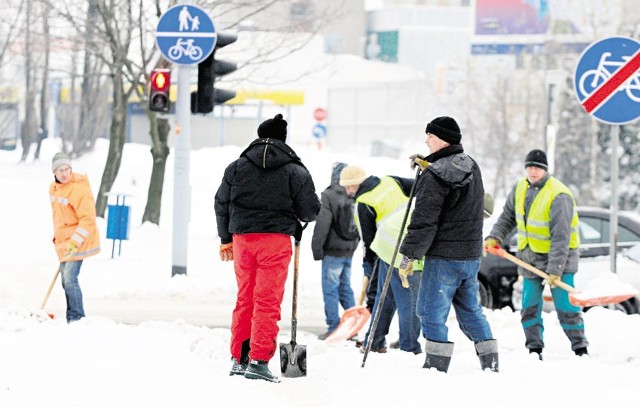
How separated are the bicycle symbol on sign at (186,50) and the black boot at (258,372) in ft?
25.3

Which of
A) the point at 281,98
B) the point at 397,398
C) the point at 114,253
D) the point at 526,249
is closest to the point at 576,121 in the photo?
the point at 281,98

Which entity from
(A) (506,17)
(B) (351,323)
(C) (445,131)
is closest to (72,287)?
(B) (351,323)

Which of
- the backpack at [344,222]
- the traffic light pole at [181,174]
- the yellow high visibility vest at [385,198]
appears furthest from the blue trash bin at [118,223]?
the yellow high visibility vest at [385,198]

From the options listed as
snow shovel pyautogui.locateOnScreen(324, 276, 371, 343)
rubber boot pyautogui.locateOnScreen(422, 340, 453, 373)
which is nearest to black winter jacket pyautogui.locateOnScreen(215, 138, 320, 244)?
rubber boot pyautogui.locateOnScreen(422, 340, 453, 373)

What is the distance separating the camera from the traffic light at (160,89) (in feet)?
49.3

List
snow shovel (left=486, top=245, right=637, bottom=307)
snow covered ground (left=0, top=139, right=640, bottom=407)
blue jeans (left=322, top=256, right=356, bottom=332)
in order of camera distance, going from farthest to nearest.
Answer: blue jeans (left=322, top=256, right=356, bottom=332) < snow shovel (left=486, top=245, right=637, bottom=307) < snow covered ground (left=0, top=139, right=640, bottom=407)

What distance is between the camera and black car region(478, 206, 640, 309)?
42.9ft

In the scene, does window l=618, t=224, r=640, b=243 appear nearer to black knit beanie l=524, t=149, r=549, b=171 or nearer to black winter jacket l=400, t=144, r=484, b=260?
black knit beanie l=524, t=149, r=549, b=171

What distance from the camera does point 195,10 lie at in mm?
14797

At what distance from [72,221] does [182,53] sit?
173 inches

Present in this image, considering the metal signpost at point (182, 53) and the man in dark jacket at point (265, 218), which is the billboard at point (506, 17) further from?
the man in dark jacket at point (265, 218)

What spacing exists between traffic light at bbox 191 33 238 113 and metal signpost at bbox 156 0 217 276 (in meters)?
0.19

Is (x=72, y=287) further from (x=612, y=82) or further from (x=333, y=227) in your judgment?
(x=612, y=82)

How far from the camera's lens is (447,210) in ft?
25.0
